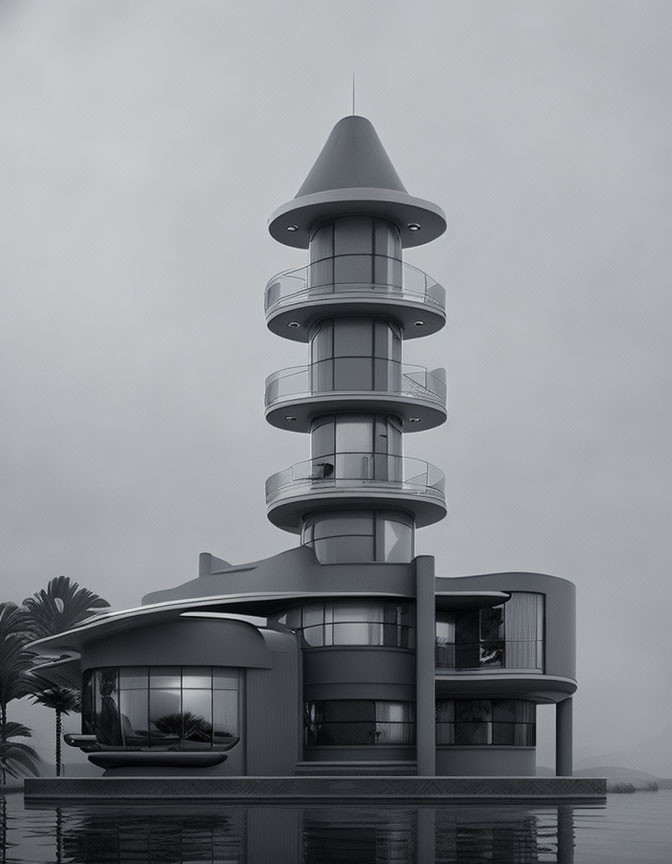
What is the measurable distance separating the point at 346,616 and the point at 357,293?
13.2 m

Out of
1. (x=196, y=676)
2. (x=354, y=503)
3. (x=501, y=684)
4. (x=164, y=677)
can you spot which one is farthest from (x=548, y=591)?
(x=164, y=677)

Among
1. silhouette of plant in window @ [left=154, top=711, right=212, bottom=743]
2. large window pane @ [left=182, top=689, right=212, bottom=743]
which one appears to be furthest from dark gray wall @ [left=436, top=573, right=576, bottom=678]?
silhouette of plant in window @ [left=154, top=711, right=212, bottom=743]

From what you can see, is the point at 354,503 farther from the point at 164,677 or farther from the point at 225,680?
the point at 164,677

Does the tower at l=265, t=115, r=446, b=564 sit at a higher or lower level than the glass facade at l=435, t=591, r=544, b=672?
higher

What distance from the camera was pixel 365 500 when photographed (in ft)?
187

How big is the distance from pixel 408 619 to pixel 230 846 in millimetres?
32430

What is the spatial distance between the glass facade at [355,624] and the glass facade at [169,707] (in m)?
5.42

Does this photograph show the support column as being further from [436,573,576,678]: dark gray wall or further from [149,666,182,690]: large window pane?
[149,666,182,690]: large window pane

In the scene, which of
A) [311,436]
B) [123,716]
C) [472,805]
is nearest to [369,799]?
[472,805]

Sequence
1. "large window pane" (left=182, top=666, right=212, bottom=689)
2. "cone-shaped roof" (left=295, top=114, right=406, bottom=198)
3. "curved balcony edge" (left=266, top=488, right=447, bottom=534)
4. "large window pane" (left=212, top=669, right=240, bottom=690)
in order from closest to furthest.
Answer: "large window pane" (left=182, top=666, right=212, bottom=689), "large window pane" (left=212, top=669, right=240, bottom=690), "curved balcony edge" (left=266, top=488, right=447, bottom=534), "cone-shaped roof" (left=295, top=114, right=406, bottom=198)

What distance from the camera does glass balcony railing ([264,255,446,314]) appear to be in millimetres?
59531

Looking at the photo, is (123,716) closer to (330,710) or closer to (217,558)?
(330,710)

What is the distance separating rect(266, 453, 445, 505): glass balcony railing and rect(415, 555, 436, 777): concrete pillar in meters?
3.93

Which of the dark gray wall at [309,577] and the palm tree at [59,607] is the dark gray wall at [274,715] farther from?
the palm tree at [59,607]
